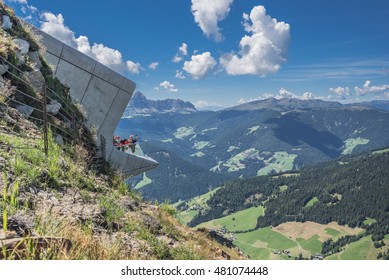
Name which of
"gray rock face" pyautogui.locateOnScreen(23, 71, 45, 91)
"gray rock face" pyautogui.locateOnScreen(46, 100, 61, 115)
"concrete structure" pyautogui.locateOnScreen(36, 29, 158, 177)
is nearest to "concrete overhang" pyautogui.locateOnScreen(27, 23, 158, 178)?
"concrete structure" pyautogui.locateOnScreen(36, 29, 158, 177)

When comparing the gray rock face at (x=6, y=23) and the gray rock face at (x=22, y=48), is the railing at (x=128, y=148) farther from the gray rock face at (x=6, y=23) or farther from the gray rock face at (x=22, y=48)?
the gray rock face at (x=6, y=23)

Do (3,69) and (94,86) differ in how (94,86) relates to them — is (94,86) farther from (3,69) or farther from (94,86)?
(3,69)

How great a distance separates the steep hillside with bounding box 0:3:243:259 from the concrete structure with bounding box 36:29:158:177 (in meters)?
3.37

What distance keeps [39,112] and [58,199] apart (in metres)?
4.89

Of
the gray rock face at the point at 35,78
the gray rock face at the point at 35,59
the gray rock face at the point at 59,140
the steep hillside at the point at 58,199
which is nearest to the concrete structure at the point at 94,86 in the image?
the gray rock face at the point at 35,59

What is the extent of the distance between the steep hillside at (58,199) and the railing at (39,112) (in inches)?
1.4

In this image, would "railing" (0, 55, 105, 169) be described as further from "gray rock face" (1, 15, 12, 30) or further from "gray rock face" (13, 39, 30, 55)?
"gray rock face" (1, 15, 12, 30)

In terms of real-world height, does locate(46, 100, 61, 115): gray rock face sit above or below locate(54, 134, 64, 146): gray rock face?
above

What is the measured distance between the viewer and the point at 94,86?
1672 centimetres

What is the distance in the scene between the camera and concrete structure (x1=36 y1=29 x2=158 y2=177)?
609 inches

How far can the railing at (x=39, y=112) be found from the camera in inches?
337

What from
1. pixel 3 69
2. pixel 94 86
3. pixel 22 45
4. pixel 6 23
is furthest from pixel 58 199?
pixel 94 86
